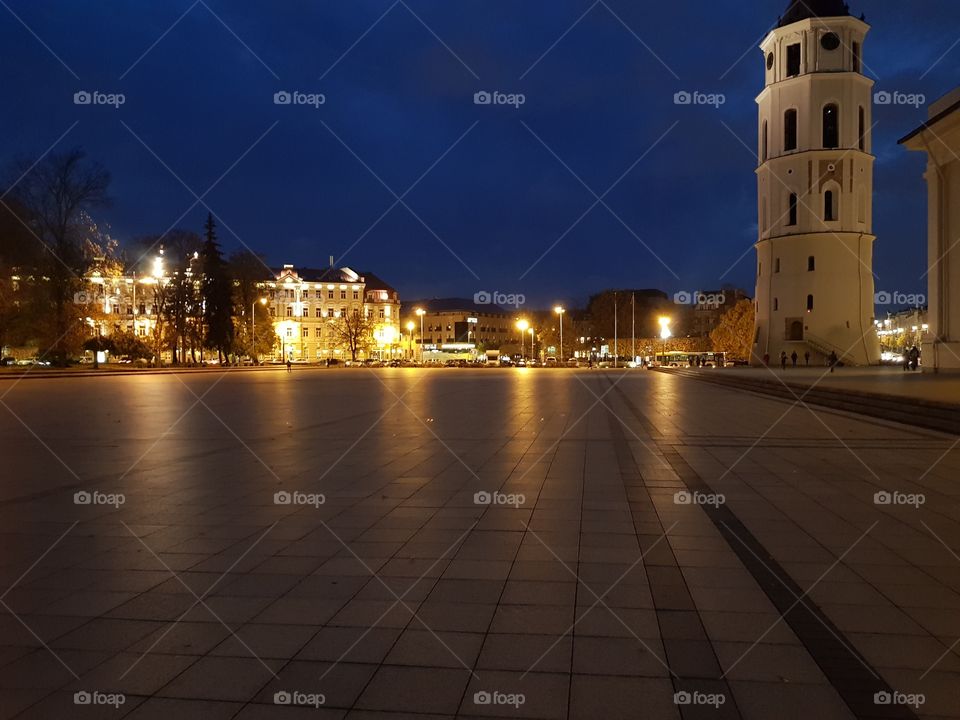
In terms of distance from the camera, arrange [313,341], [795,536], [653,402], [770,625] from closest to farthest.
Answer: [770,625] → [795,536] → [653,402] → [313,341]

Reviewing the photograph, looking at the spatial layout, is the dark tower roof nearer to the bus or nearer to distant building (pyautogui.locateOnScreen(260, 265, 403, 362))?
the bus

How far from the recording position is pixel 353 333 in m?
97.8

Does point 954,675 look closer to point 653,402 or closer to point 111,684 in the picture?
point 111,684

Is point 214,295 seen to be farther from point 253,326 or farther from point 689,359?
point 689,359

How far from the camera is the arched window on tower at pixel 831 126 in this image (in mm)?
53812

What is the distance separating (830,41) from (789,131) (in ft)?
22.6

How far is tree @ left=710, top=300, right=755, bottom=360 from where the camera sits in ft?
240

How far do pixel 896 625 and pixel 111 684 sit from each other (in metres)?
4.77

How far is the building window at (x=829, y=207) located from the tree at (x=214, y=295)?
54.1 m

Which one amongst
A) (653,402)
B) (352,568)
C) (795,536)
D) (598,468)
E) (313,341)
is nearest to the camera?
(352,568)

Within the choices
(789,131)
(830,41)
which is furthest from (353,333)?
(830,41)

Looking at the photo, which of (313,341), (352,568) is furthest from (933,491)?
(313,341)

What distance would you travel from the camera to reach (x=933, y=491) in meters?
8.98

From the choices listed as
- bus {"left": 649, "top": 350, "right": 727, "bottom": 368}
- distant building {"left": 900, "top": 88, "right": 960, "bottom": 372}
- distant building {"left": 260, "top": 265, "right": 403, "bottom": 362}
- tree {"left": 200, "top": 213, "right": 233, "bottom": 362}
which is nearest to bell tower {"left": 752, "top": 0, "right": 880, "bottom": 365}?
bus {"left": 649, "top": 350, "right": 727, "bottom": 368}
